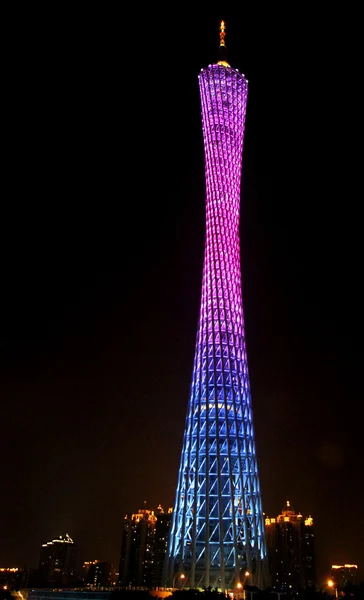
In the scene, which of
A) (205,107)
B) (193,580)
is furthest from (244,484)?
(205,107)

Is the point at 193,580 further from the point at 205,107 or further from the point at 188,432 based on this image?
the point at 205,107

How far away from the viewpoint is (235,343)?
118 feet

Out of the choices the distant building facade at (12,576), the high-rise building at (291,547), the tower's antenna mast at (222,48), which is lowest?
the distant building facade at (12,576)

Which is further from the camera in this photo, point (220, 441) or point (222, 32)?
point (222, 32)

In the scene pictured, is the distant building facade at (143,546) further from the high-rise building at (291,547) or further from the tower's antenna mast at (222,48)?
the tower's antenna mast at (222,48)

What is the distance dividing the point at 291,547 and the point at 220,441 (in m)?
50.2

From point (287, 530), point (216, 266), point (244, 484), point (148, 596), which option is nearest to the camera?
point (148, 596)

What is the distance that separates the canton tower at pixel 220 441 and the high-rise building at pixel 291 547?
153 feet

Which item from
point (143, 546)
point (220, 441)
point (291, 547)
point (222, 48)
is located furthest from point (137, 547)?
point (222, 48)

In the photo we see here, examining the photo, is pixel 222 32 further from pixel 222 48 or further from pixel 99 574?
pixel 99 574

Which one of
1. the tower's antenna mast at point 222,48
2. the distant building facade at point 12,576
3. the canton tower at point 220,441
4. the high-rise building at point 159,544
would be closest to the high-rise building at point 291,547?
the high-rise building at point 159,544

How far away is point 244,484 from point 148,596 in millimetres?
10584

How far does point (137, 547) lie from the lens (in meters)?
79.3

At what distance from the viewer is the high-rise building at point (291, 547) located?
7319 cm
